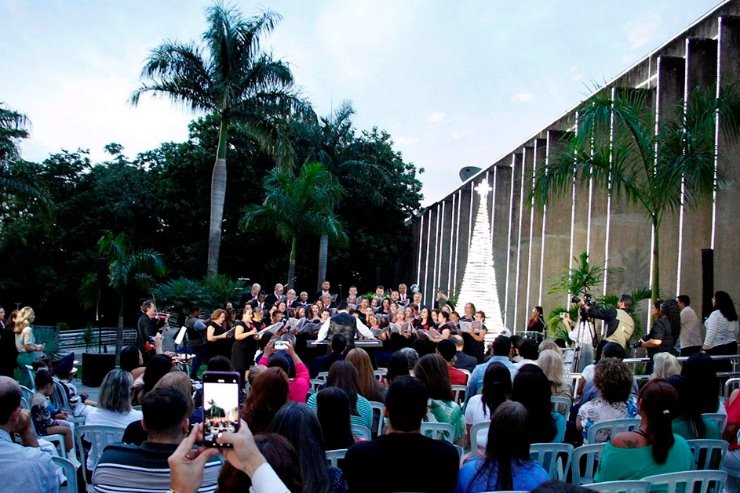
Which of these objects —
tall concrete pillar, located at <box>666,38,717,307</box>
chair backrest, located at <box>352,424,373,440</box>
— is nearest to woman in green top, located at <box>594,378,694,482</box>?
chair backrest, located at <box>352,424,373,440</box>

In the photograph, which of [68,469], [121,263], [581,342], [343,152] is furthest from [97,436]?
[343,152]

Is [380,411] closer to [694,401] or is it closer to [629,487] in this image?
[694,401]

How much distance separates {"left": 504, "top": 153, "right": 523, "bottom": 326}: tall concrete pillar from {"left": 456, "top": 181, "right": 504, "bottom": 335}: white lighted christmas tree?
3562mm

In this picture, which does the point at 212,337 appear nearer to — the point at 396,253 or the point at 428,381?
the point at 428,381

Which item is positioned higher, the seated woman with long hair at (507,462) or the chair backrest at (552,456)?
the seated woman with long hair at (507,462)

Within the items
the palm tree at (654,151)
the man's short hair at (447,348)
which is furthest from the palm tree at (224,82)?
the man's short hair at (447,348)

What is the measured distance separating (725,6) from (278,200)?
15821 millimetres

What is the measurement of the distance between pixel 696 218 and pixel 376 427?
31.1 ft

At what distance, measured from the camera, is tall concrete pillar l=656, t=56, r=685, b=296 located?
1433 cm

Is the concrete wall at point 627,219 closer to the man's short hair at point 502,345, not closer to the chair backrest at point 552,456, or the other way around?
the man's short hair at point 502,345

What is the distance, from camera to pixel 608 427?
5109 millimetres

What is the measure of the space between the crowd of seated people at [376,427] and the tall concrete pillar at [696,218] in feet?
23.5

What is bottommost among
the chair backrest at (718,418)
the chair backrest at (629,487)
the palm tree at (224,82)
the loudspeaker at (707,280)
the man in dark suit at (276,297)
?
the chair backrest at (629,487)

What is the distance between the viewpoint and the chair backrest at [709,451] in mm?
4703
